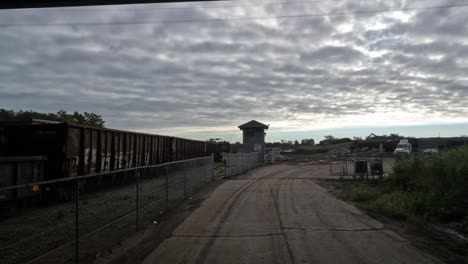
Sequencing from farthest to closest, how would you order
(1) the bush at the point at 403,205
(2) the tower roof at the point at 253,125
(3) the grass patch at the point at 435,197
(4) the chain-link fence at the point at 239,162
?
(2) the tower roof at the point at 253,125 < (4) the chain-link fence at the point at 239,162 < (1) the bush at the point at 403,205 < (3) the grass patch at the point at 435,197

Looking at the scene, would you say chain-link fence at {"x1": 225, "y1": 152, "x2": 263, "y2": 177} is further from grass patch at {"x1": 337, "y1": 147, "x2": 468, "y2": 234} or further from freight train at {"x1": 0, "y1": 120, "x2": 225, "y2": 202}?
grass patch at {"x1": 337, "y1": 147, "x2": 468, "y2": 234}

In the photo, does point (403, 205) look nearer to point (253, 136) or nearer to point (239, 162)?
point (239, 162)

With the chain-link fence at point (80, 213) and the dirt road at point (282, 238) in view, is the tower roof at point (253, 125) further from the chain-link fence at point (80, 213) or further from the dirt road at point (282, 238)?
the dirt road at point (282, 238)

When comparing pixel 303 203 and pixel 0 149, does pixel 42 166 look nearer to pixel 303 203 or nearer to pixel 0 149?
pixel 0 149

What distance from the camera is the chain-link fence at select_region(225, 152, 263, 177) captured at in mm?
30200

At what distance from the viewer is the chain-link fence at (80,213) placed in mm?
7346

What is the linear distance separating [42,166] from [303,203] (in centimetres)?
834

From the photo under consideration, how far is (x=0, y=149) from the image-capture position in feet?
50.2

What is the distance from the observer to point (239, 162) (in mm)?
33906

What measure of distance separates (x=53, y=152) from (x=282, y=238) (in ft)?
29.5

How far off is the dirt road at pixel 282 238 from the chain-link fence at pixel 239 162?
606 inches

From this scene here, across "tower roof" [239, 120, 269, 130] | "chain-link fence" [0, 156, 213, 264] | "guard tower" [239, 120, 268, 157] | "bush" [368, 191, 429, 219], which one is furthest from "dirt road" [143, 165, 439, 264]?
"guard tower" [239, 120, 268, 157]

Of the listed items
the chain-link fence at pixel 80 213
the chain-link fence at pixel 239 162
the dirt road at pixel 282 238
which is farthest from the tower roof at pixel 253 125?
the dirt road at pixel 282 238

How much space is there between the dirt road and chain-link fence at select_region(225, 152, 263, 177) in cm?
1540
